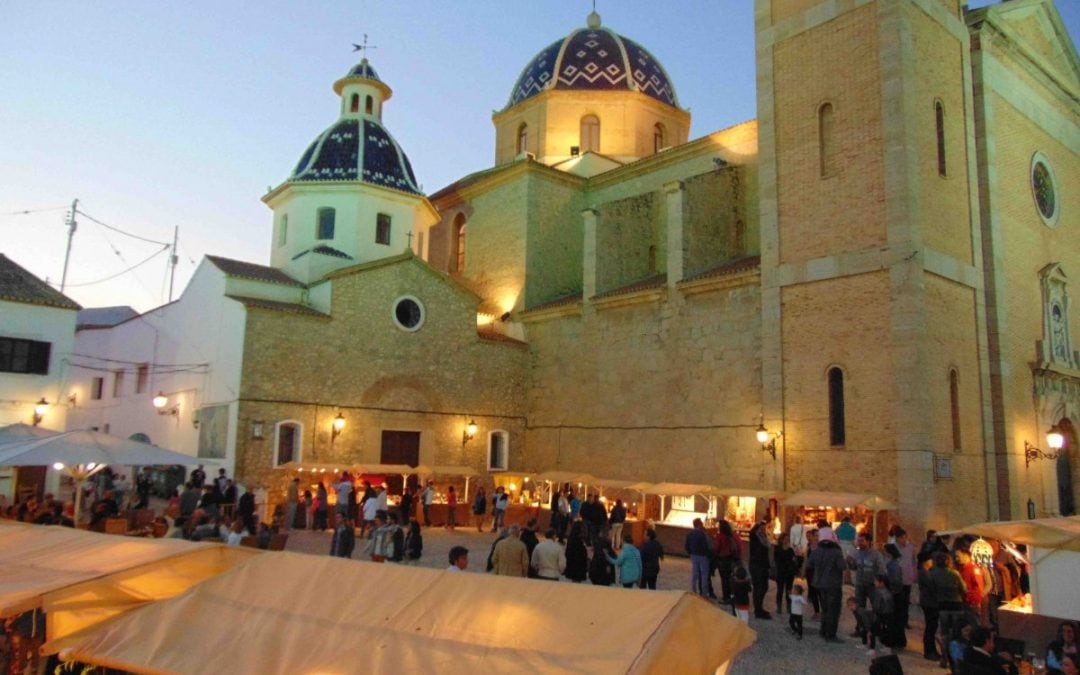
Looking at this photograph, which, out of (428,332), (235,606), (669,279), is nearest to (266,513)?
(428,332)

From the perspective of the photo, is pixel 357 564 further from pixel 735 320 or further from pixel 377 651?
pixel 735 320

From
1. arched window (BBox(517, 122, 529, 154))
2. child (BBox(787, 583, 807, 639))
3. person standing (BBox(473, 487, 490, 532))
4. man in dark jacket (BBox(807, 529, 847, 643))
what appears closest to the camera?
man in dark jacket (BBox(807, 529, 847, 643))

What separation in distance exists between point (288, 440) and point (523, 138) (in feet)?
53.6

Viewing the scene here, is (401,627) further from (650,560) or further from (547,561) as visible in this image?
(650,560)

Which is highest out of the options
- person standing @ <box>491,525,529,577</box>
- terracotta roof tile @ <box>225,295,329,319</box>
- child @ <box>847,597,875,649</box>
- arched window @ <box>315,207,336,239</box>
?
arched window @ <box>315,207,336,239</box>

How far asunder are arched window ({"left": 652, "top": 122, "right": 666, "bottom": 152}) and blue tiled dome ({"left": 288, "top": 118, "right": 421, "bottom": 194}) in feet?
31.6

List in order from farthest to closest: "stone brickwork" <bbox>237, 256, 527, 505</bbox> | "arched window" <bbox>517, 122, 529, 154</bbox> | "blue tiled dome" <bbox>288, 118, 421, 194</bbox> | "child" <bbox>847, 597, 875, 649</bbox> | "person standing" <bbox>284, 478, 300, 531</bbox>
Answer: "arched window" <bbox>517, 122, 529, 154</bbox>
"blue tiled dome" <bbox>288, 118, 421, 194</bbox>
"stone brickwork" <bbox>237, 256, 527, 505</bbox>
"person standing" <bbox>284, 478, 300, 531</bbox>
"child" <bbox>847, 597, 875, 649</bbox>

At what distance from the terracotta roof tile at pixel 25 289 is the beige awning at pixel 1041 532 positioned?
20562 mm

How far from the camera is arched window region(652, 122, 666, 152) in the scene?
30911mm

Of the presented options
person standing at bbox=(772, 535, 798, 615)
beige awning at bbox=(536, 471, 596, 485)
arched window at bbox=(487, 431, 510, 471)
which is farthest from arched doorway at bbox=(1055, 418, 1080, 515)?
arched window at bbox=(487, 431, 510, 471)

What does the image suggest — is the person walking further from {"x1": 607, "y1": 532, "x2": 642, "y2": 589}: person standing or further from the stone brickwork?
{"x1": 607, "y1": 532, "x2": 642, "y2": 589}: person standing

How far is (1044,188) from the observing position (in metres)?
22.5

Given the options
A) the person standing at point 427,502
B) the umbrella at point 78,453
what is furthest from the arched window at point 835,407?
the umbrella at point 78,453

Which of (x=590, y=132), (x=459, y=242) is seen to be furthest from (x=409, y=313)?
(x=590, y=132)
